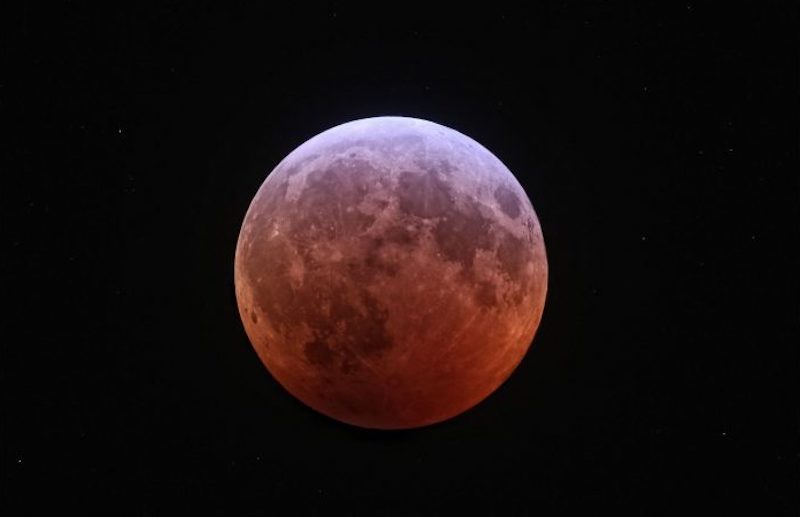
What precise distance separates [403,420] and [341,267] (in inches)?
40.0

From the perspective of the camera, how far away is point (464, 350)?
126 inches

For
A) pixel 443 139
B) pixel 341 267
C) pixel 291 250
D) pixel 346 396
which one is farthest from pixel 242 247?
pixel 443 139

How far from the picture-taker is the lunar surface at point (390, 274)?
3059mm

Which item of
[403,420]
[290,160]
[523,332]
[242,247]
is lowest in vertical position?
[403,420]

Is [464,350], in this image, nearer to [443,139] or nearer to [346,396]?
[346,396]

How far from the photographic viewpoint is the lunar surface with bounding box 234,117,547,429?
3059 millimetres

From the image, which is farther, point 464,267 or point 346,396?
point 346,396

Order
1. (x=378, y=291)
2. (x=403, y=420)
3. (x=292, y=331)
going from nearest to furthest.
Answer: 1. (x=378, y=291)
2. (x=292, y=331)
3. (x=403, y=420)

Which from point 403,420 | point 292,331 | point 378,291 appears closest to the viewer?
point 378,291

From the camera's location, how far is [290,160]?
3615 millimetres

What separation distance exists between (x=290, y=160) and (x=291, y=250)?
69 centimetres

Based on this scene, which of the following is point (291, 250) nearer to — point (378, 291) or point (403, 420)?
point (378, 291)

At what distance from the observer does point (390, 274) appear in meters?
3.03

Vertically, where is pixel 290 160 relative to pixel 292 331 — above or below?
above
